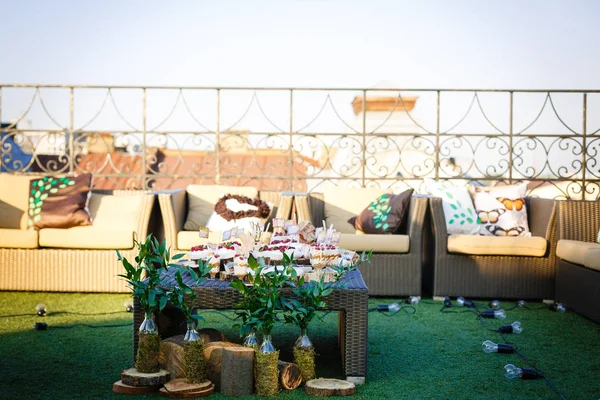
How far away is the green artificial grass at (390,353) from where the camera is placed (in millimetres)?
2434

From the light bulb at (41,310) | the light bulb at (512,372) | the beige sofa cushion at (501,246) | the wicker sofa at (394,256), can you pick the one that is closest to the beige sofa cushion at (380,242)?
the wicker sofa at (394,256)

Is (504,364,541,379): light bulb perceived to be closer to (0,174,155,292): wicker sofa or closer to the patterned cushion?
the patterned cushion

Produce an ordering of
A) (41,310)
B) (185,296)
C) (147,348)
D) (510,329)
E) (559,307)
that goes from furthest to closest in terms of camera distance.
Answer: (559,307) < (41,310) < (510,329) < (185,296) < (147,348)

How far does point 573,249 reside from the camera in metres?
4.13

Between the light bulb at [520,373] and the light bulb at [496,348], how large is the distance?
36cm

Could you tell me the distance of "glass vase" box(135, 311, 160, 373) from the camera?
7.84 feet

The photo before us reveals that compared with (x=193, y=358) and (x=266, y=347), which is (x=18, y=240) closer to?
(x=193, y=358)

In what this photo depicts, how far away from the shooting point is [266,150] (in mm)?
6211

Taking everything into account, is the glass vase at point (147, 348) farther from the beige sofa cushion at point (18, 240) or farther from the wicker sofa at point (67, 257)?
the beige sofa cushion at point (18, 240)

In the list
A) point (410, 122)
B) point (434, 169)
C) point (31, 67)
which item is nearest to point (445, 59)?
point (410, 122)

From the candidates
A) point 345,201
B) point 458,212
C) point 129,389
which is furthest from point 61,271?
point 458,212

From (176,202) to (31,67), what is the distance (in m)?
3.60

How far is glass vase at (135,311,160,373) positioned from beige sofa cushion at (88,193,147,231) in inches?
90.2

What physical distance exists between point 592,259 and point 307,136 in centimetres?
300
